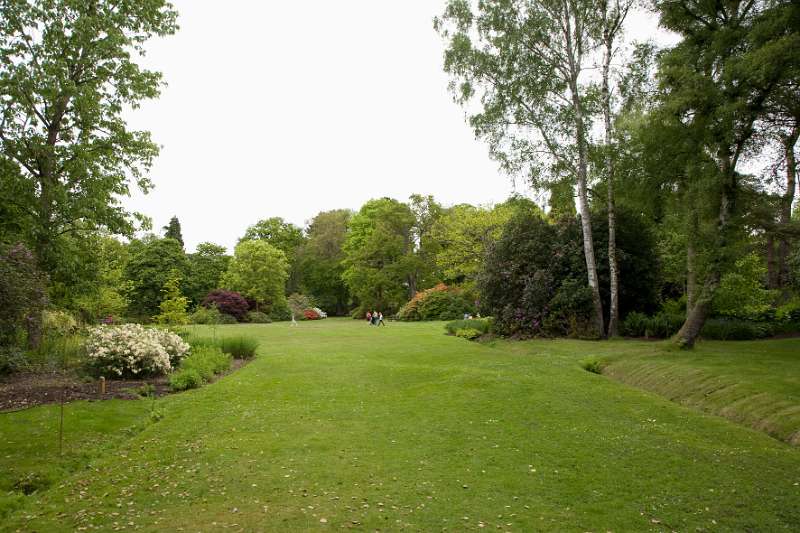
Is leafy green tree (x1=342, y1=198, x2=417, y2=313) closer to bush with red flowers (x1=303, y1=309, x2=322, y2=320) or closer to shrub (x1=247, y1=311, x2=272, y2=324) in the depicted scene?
bush with red flowers (x1=303, y1=309, x2=322, y2=320)

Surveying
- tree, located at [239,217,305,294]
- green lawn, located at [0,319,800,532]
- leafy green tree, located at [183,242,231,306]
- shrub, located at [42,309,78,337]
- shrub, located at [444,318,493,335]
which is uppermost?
tree, located at [239,217,305,294]

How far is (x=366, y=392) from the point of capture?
11.7 metres

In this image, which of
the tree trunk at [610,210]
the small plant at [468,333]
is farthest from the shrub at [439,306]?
the tree trunk at [610,210]

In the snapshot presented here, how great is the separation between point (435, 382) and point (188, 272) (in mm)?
45060

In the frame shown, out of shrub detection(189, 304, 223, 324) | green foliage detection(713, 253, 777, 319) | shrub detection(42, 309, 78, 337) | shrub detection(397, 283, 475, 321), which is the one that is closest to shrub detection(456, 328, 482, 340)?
green foliage detection(713, 253, 777, 319)

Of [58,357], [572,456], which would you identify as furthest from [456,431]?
[58,357]

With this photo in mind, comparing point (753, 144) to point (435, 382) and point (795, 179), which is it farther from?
point (435, 382)

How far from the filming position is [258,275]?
49750mm

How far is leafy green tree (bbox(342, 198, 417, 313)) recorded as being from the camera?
49906 mm

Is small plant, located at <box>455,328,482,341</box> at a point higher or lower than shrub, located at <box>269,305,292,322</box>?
lower

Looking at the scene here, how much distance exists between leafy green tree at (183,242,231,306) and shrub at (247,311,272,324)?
8.40 metres

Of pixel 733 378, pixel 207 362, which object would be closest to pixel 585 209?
pixel 733 378

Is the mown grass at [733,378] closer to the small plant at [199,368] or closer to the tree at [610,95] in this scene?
the tree at [610,95]

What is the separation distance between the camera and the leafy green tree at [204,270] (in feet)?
169
